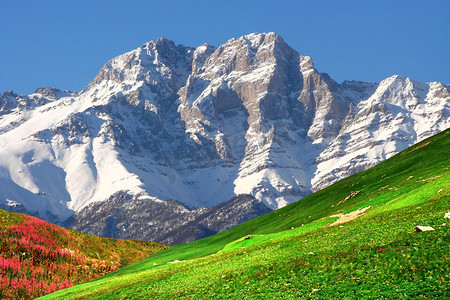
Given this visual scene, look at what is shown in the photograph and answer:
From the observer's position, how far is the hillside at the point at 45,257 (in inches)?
2611

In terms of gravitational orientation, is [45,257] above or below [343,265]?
above

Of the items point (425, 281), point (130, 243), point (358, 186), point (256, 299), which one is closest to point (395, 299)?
point (425, 281)

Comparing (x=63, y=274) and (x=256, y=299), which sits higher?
(x=63, y=274)

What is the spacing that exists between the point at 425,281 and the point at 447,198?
19901 millimetres

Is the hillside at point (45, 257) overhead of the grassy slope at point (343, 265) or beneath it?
overhead

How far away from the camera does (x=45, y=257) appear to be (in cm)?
7756

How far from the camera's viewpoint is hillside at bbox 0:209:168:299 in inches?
2611

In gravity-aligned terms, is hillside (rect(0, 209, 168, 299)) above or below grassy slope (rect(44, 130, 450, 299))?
above

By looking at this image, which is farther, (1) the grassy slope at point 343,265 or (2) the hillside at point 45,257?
(2) the hillside at point 45,257

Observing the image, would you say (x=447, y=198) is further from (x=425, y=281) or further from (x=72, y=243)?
(x=72, y=243)

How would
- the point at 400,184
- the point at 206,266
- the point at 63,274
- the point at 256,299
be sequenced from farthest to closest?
1. the point at 63,274
2. the point at 400,184
3. the point at 206,266
4. the point at 256,299

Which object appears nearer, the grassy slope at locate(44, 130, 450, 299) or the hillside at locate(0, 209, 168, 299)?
the grassy slope at locate(44, 130, 450, 299)

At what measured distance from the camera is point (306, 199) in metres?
92.4

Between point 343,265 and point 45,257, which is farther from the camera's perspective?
point 45,257
